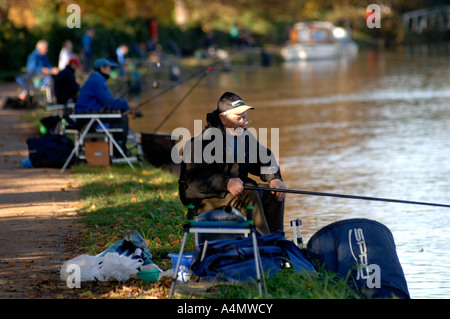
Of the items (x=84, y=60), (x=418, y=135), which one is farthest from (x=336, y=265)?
(x=84, y=60)

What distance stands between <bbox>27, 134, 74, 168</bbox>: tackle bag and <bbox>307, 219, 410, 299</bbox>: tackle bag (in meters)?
6.41

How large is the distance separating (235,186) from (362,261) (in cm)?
106

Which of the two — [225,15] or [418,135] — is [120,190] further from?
[225,15]

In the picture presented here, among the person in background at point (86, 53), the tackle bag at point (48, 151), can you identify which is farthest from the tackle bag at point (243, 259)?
the person in background at point (86, 53)

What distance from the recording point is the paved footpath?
6617mm

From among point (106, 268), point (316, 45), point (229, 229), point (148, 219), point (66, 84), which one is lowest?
point (316, 45)

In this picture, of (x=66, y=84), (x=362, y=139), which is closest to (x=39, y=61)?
(x=66, y=84)

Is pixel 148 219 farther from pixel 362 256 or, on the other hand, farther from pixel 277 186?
pixel 362 256

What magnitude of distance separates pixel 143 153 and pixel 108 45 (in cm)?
2620

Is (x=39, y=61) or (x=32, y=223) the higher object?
(x=39, y=61)

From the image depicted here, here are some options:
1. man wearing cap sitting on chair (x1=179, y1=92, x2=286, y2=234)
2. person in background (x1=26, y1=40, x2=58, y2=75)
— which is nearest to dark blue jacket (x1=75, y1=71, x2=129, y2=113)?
man wearing cap sitting on chair (x1=179, y1=92, x2=286, y2=234)

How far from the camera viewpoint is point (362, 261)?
6.04 m

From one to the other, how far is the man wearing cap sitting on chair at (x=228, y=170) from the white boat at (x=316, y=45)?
120ft

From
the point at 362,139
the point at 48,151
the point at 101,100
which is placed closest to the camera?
the point at 101,100
